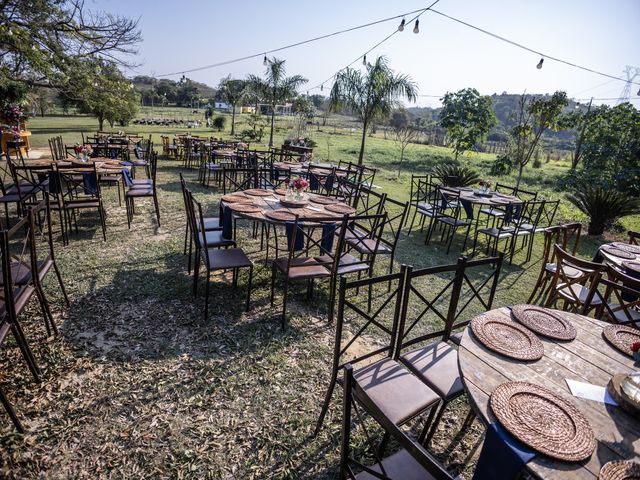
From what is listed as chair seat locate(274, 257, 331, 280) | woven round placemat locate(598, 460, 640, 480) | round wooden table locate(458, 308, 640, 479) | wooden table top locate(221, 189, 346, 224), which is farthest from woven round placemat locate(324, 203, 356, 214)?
woven round placemat locate(598, 460, 640, 480)

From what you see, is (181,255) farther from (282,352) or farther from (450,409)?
(450,409)

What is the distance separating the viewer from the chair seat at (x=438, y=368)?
6.33ft

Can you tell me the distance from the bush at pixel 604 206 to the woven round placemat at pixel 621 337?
6.73 metres

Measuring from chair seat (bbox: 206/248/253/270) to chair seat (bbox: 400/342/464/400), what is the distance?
6.11 ft

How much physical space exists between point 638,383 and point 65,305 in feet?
14.1

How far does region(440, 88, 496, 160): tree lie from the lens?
12258mm

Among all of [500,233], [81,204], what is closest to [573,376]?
[500,233]

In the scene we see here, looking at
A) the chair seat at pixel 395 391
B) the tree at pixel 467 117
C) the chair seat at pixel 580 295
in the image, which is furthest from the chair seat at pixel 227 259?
the tree at pixel 467 117

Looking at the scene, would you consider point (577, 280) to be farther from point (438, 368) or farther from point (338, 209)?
point (338, 209)

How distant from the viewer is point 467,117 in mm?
12414

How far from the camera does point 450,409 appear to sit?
8.23ft

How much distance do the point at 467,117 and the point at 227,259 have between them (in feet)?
39.4

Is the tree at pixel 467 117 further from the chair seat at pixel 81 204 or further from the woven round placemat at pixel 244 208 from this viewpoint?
the chair seat at pixel 81 204

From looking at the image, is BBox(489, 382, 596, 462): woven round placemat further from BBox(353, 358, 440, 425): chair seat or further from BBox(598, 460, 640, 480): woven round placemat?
BBox(353, 358, 440, 425): chair seat
